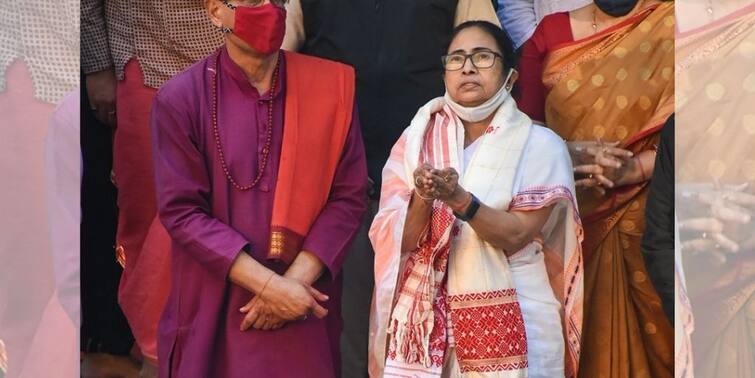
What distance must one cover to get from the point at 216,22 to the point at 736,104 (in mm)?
1631

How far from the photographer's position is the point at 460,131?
14.9ft

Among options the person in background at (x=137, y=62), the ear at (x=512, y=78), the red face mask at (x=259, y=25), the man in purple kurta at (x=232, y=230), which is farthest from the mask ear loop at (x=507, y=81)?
the person in background at (x=137, y=62)

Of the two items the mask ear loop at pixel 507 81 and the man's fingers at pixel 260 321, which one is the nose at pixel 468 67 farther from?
the man's fingers at pixel 260 321

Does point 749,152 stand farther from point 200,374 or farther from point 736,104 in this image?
point 200,374

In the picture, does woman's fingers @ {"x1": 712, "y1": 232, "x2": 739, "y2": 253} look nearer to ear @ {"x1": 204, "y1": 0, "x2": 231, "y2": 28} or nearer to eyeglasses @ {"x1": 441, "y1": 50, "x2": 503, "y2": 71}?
eyeglasses @ {"x1": 441, "y1": 50, "x2": 503, "y2": 71}

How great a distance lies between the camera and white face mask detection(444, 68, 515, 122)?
4539 mm

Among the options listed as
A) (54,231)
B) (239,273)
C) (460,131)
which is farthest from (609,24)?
(54,231)

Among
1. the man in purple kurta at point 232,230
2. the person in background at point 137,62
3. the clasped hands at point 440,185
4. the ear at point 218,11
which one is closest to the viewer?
the clasped hands at point 440,185

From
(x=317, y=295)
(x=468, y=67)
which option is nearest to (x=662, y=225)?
(x=468, y=67)

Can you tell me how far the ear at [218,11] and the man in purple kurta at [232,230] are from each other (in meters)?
0.01

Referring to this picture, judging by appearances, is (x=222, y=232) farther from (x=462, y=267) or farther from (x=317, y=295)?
(x=462, y=267)

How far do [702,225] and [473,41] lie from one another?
3.66 feet

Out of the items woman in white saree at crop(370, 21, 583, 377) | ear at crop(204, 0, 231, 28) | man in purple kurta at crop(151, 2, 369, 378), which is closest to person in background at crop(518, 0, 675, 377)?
woman in white saree at crop(370, 21, 583, 377)

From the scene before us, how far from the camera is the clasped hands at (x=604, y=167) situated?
15.5 feet
